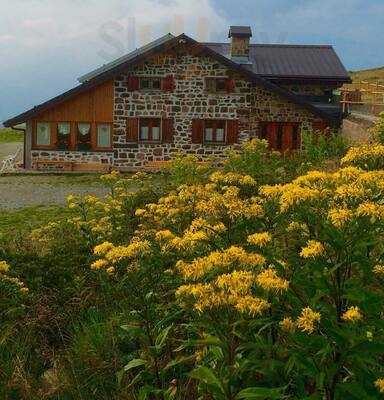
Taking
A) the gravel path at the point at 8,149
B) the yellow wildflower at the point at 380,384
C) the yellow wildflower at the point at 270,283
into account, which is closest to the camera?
the yellow wildflower at the point at 380,384

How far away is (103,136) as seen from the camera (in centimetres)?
2855

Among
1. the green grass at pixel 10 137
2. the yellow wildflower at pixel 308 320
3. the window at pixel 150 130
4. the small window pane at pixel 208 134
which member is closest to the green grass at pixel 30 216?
the window at pixel 150 130

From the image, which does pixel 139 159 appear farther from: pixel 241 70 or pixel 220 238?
pixel 220 238

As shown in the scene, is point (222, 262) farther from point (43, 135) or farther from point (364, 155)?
point (43, 135)

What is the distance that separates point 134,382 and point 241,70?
23864 mm

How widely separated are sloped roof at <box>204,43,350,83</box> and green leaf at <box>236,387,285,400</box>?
31029 mm

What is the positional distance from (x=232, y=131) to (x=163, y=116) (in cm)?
327

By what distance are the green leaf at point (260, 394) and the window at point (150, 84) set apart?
2556cm

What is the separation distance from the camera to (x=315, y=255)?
3.88 m

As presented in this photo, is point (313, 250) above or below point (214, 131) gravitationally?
below

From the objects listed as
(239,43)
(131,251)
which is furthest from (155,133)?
(131,251)

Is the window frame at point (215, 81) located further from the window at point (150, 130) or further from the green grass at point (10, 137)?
the green grass at point (10, 137)

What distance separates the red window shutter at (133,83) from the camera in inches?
1106

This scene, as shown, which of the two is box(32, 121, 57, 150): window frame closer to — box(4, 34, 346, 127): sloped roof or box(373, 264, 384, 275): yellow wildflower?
box(4, 34, 346, 127): sloped roof
